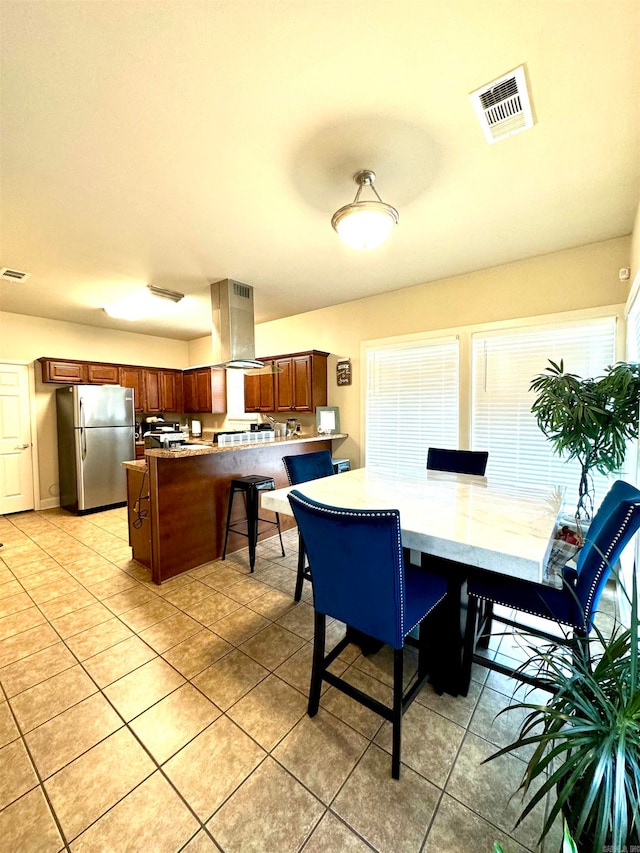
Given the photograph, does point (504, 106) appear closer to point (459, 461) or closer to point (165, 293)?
point (459, 461)

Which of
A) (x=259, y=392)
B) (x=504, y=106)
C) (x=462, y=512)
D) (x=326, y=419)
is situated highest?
(x=504, y=106)

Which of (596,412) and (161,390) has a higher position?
(161,390)

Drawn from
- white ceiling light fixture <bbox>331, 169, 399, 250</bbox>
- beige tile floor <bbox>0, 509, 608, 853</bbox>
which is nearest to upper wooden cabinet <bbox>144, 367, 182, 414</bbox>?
beige tile floor <bbox>0, 509, 608, 853</bbox>

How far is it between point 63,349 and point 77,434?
4.90 feet

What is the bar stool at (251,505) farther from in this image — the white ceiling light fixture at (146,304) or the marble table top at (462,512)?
the white ceiling light fixture at (146,304)

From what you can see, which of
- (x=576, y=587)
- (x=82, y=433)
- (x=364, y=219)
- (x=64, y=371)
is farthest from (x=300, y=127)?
(x=64, y=371)

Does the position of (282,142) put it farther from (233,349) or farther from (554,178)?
(233,349)

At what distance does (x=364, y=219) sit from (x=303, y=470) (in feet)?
5.94

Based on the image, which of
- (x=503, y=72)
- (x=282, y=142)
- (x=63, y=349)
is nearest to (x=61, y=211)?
(x=282, y=142)

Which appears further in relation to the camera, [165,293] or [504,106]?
[165,293]

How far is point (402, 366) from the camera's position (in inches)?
164

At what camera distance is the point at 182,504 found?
3.08 m

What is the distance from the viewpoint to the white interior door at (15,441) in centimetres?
479

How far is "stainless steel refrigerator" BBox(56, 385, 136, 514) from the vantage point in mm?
4816
